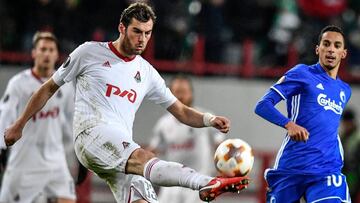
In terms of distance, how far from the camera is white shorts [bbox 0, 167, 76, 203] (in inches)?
437

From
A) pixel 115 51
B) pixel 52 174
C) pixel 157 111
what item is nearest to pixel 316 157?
pixel 115 51

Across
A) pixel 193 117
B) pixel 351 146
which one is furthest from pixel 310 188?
pixel 351 146

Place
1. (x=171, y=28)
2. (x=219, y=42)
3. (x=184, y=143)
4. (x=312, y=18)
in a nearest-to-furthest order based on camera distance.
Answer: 1. (x=184, y=143)
2. (x=171, y=28)
3. (x=219, y=42)
4. (x=312, y=18)

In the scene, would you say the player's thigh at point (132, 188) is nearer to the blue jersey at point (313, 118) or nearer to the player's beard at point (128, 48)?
the player's beard at point (128, 48)

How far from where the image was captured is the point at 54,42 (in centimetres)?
1120

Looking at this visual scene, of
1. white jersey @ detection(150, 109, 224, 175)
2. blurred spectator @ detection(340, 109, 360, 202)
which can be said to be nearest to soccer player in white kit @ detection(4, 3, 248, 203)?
white jersey @ detection(150, 109, 224, 175)

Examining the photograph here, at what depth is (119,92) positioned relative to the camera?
28.9 ft

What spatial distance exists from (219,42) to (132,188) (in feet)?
27.4

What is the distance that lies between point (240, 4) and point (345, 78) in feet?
7.47

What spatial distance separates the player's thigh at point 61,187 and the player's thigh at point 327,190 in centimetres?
312

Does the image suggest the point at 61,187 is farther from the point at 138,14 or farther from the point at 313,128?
the point at 313,128

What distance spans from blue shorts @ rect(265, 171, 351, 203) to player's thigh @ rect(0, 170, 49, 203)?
10.1ft

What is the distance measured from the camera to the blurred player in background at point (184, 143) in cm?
1297

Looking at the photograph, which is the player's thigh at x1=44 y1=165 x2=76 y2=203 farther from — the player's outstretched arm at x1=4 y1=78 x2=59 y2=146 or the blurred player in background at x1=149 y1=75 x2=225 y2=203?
the blurred player in background at x1=149 y1=75 x2=225 y2=203
